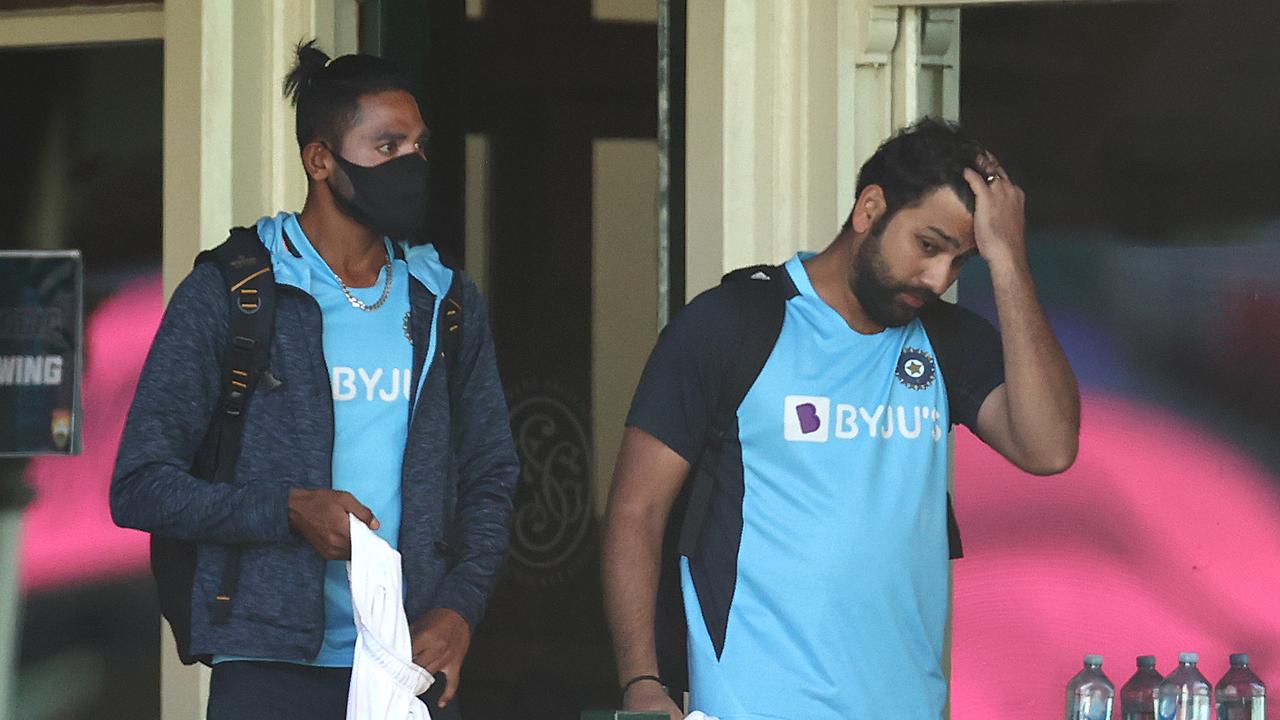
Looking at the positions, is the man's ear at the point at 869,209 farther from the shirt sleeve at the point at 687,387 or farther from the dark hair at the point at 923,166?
the shirt sleeve at the point at 687,387

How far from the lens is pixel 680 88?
4977mm

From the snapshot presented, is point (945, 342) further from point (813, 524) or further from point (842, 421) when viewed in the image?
point (813, 524)

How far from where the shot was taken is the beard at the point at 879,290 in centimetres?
363

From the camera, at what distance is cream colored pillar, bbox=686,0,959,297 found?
4.82m

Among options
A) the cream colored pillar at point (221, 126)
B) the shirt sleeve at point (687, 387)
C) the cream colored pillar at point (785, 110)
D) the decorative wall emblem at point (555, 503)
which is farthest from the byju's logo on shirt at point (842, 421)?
the decorative wall emblem at point (555, 503)

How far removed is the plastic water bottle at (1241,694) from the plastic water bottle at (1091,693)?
26 cm

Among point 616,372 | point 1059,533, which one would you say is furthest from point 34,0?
point 1059,533

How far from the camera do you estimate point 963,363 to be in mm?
3801

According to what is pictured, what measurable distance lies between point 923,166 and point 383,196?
98 centimetres

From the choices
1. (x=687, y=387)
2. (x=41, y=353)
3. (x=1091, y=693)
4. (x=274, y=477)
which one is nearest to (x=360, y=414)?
(x=274, y=477)

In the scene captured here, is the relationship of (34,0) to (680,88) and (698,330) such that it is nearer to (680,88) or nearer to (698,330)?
(680,88)

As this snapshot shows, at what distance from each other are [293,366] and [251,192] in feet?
6.20

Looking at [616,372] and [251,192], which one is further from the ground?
[251,192]

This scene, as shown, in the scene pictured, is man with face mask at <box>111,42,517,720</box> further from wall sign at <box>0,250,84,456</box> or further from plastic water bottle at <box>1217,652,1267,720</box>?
wall sign at <box>0,250,84,456</box>
